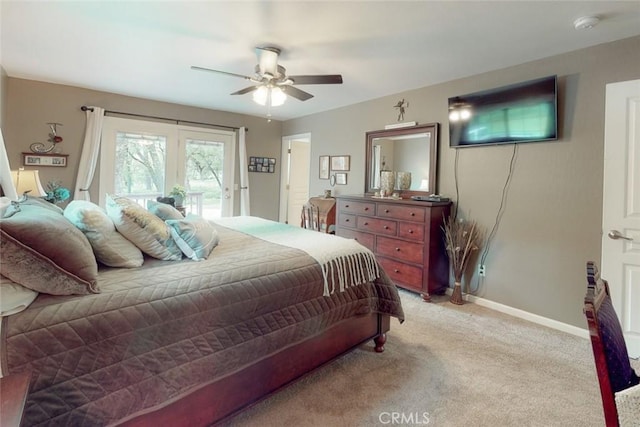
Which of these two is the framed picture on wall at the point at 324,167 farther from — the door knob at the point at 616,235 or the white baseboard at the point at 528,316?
the door knob at the point at 616,235

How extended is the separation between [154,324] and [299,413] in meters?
0.92

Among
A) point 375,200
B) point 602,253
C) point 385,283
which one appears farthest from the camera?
point 375,200

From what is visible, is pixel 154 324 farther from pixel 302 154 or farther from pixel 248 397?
pixel 302 154

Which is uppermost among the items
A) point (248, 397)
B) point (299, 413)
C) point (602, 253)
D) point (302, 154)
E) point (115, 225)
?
point (302, 154)

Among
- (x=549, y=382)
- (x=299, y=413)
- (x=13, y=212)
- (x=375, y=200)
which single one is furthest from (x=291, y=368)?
(x=375, y=200)

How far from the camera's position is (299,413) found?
1.66m

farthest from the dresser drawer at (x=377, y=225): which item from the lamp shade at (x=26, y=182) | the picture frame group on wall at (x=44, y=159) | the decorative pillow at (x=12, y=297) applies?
the picture frame group on wall at (x=44, y=159)

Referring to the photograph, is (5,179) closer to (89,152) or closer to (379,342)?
(89,152)

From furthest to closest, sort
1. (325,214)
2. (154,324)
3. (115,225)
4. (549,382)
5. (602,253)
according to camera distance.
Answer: (325,214) < (602,253) < (549,382) < (115,225) < (154,324)

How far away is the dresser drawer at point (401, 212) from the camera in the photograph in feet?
10.8

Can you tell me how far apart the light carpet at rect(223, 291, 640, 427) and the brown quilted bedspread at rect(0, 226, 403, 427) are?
14.5 inches

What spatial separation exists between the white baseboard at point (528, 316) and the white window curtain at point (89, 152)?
15.7 ft

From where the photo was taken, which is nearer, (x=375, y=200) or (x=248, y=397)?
(x=248, y=397)

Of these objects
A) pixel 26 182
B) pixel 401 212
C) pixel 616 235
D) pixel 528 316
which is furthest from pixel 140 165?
pixel 616 235
